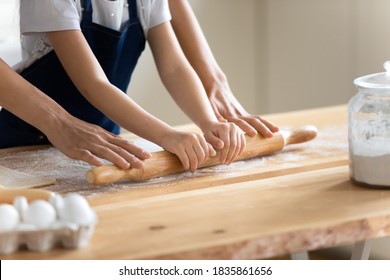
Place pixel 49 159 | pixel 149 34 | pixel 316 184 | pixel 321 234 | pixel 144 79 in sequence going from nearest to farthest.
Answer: pixel 321 234 → pixel 316 184 → pixel 49 159 → pixel 149 34 → pixel 144 79

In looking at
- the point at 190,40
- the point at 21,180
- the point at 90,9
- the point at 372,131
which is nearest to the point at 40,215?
the point at 21,180

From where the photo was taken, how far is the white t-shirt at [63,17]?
1.61 metres

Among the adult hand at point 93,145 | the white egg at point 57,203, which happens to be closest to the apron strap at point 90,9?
the adult hand at point 93,145

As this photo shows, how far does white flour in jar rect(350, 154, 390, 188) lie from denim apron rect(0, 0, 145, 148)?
644mm

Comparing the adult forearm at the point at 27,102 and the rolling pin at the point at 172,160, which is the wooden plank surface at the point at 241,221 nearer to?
the rolling pin at the point at 172,160

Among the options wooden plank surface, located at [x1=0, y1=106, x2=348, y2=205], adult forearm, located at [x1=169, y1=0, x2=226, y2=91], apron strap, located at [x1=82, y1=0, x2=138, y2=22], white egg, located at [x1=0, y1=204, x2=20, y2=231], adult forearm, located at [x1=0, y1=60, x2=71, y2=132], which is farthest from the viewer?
adult forearm, located at [x1=169, y1=0, x2=226, y2=91]

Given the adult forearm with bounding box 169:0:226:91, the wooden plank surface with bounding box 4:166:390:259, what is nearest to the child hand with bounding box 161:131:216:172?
the wooden plank surface with bounding box 4:166:390:259

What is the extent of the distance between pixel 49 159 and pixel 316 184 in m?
0.57

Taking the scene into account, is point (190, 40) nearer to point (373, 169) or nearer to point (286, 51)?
point (373, 169)

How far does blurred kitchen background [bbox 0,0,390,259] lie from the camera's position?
10.6ft

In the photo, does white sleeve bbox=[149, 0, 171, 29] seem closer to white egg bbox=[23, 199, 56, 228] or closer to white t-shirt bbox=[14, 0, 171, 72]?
white t-shirt bbox=[14, 0, 171, 72]
